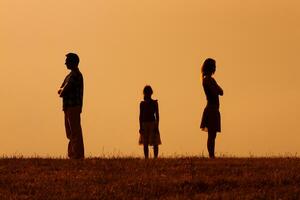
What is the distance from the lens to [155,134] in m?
23.7

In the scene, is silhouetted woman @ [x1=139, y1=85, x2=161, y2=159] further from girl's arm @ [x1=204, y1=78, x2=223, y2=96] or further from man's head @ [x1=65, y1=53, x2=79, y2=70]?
man's head @ [x1=65, y1=53, x2=79, y2=70]

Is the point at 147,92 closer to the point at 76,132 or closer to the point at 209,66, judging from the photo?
the point at 209,66

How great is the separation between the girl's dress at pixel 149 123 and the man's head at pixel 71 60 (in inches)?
143

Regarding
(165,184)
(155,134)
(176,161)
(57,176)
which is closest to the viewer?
(165,184)

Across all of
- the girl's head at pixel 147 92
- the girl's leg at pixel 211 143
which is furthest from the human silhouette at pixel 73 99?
the girl's head at pixel 147 92

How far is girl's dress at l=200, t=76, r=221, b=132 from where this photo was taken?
20.9 m

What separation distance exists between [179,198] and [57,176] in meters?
3.28

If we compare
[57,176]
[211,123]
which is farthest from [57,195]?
[211,123]

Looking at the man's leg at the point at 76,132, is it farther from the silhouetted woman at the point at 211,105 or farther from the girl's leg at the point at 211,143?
the girl's leg at the point at 211,143

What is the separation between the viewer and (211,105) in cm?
2108

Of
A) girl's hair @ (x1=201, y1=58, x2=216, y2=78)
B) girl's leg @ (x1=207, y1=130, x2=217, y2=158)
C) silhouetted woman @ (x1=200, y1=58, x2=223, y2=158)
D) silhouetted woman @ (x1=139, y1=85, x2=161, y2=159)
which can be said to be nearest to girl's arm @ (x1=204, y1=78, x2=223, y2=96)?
silhouetted woman @ (x1=200, y1=58, x2=223, y2=158)

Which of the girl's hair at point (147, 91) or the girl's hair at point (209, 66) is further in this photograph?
the girl's hair at point (147, 91)

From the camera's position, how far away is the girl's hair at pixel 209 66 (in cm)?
2097

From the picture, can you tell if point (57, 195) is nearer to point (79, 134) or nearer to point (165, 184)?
point (165, 184)
